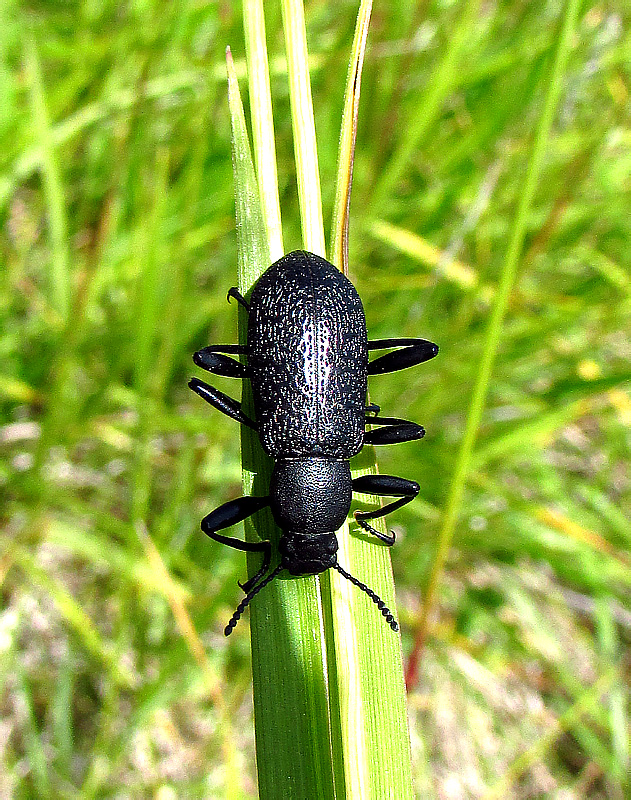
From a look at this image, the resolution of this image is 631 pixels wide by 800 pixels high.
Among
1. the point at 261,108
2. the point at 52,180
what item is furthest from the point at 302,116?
the point at 52,180

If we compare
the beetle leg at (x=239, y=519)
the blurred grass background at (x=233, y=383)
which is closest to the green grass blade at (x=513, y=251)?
the beetle leg at (x=239, y=519)

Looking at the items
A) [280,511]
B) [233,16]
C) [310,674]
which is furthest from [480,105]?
[310,674]

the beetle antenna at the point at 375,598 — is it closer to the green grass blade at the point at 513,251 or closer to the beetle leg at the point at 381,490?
the beetle leg at the point at 381,490

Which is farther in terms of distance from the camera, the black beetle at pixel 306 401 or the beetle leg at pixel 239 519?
the black beetle at pixel 306 401

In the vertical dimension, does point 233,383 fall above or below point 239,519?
above

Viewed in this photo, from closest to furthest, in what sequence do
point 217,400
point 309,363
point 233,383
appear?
point 309,363
point 217,400
point 233,383

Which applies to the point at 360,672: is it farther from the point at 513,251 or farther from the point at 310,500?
the point at 513,251

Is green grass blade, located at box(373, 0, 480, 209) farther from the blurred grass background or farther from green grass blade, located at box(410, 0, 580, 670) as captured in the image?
green grass blade, located at box(410, 0, 580, 670)
